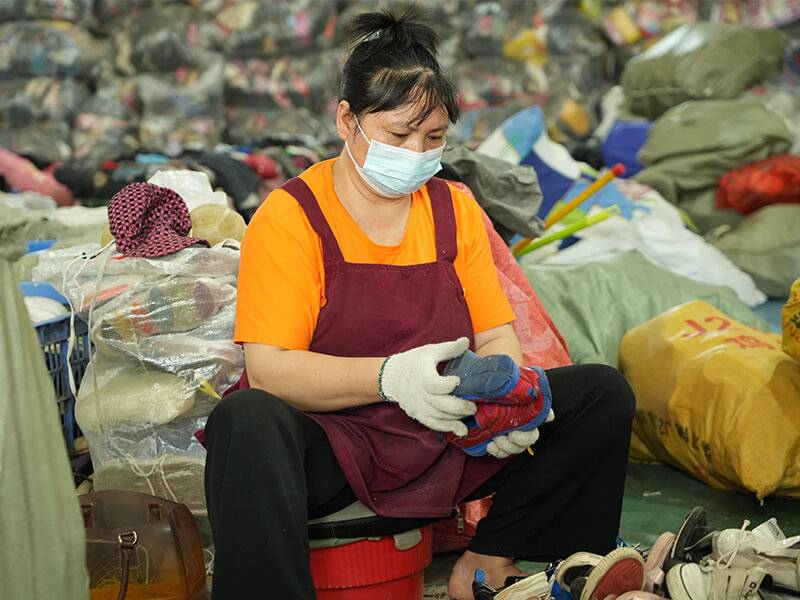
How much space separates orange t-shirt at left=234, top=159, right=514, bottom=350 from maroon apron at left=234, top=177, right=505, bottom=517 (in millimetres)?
22

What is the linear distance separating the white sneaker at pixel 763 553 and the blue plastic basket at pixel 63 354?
118 cm

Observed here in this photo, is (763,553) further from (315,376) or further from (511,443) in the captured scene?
(315,376)

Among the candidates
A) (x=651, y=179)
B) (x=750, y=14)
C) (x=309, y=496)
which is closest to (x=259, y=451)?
(x=309, y=496)

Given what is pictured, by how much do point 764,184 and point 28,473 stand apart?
3.54 meters

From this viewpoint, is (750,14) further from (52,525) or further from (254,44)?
(52,525)

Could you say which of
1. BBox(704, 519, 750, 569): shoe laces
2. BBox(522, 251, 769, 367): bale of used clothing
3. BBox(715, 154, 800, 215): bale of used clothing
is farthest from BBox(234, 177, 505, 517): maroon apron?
BBox(715, 154, 800, 215): bale of used clothing

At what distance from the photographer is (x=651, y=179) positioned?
4.39 meters

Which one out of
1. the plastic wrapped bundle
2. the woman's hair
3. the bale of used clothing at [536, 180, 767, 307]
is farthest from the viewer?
the plastic wrapped bundle

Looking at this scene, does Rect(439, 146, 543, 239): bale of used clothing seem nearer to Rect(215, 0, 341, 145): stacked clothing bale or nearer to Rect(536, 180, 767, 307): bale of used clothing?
Rect(536, 180, 767, 307): bale of used clothing

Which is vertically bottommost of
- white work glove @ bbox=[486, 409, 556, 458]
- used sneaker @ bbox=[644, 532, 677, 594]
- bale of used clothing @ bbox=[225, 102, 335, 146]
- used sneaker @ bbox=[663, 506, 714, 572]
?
bale of used clothing @ bbox=[225, 102, 335, 146]

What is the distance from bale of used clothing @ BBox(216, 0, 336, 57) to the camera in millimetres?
5270

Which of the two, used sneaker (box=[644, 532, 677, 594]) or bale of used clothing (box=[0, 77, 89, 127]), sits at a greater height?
used sneaker (box=[644, 532, 677, 594])

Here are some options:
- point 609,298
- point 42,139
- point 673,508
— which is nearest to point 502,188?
point 609,298

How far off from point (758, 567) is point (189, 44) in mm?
4334
